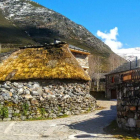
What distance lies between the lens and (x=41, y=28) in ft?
363

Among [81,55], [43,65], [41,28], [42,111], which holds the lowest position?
[42,111]

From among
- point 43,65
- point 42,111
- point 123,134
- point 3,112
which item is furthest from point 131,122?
point 43,65

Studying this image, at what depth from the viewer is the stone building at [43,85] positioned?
1181 centimetres

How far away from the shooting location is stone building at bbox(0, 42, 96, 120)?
38.8 feet

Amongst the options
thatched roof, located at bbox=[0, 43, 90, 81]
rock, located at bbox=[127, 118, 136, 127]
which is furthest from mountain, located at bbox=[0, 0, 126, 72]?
rock, located at bbox=[127, 118, 136, 127]

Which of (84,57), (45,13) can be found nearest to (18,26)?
(45,13)

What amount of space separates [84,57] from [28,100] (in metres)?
16.2

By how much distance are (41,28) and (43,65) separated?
97.3m

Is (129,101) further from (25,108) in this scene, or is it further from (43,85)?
(43,85)

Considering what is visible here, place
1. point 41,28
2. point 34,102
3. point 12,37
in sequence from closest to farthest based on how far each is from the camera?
point 34,102 < point 12,37 < point 41,28

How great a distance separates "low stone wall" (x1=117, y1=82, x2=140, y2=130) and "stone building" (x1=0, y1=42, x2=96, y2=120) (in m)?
5.31

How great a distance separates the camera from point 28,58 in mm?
18219

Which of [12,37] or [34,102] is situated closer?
[34,102]

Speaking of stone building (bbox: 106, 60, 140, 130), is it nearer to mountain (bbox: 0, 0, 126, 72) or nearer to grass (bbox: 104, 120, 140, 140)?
grass (bbox: 104, 120, 140, 140)
